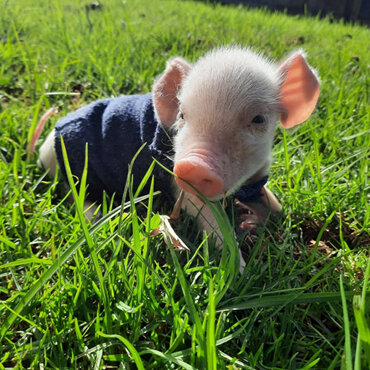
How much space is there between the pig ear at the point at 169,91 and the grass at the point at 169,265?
0.38 m

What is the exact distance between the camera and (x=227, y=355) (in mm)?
960

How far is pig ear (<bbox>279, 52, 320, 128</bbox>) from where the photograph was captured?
151 centimetres

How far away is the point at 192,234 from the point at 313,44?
11.8ft

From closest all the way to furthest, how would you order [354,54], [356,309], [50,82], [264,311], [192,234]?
[356,309]
[264,311]
[192,234]
[50,82]
[354,54]

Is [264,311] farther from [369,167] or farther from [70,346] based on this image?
[369,167]

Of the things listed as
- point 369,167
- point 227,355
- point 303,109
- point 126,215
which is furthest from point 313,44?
point 227,355

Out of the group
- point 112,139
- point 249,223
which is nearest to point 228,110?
point 249,223

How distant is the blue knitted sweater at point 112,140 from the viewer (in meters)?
1.66

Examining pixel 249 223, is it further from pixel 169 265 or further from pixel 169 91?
pixel 169 91

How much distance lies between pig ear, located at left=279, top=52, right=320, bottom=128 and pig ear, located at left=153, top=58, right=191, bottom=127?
0.42 metres

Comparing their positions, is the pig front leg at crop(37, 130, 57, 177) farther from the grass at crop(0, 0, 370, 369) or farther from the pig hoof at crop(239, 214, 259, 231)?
the pig hoof at crop(239, 214, 259, 231)

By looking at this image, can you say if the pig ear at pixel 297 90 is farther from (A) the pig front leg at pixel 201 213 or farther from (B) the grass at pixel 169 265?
(A) the pig front leg at pixel 201 213

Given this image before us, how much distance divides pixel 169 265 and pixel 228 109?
0.56 m

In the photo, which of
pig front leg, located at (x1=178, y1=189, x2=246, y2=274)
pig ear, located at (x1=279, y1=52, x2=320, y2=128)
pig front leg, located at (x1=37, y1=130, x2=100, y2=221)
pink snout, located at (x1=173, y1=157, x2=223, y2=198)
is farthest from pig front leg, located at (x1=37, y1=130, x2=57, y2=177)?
pig ear, located at (x1=279, y1=52, x2=320, y2=128)
